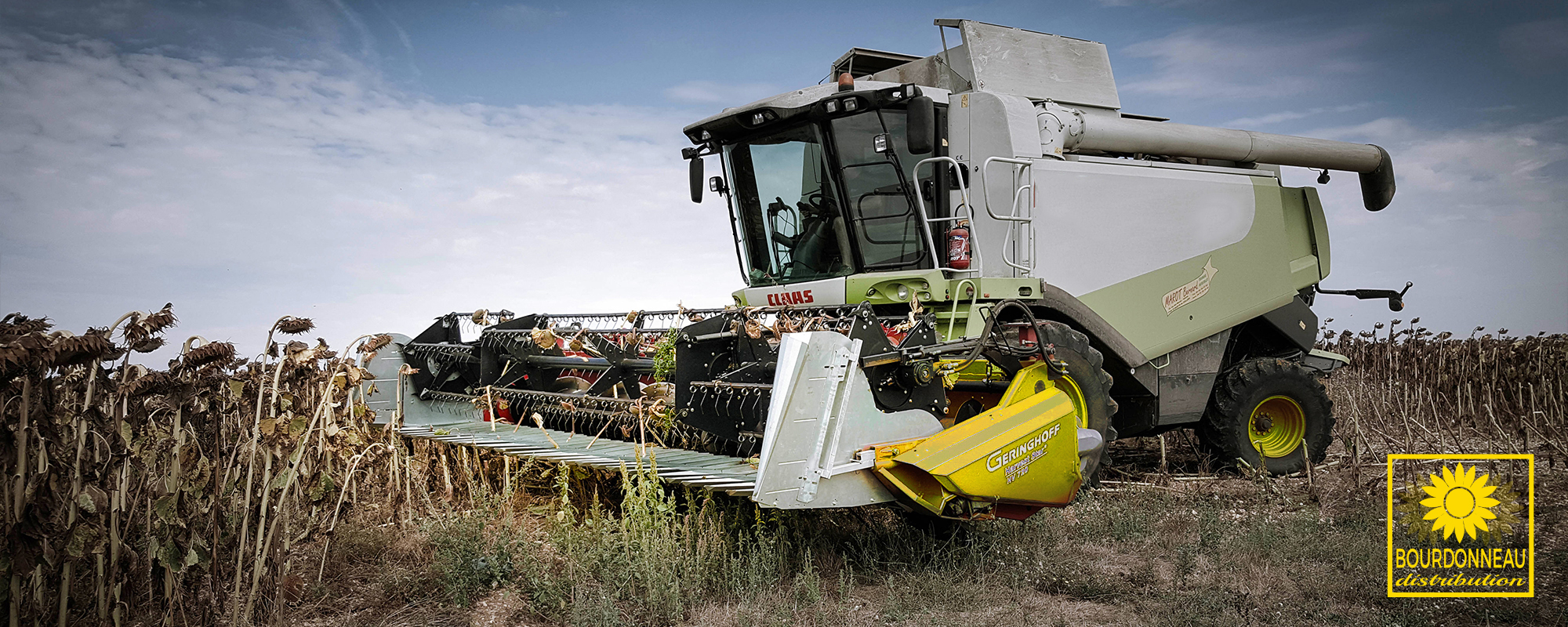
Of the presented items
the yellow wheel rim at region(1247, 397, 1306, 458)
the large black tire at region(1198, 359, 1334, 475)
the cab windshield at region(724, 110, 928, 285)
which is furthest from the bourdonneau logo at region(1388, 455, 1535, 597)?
the cab windshield at region(724, 110, 928, 285)

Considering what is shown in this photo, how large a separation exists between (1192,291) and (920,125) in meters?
2.84

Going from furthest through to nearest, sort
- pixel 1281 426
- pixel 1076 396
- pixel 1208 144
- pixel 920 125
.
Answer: pixel 1281 426 → pixel 1208 144 → pixel 920 125 → pixel 1076 396

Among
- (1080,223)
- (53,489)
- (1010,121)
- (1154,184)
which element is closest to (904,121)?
(1010,121)

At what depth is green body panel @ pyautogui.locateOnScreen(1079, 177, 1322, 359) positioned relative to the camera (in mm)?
6566

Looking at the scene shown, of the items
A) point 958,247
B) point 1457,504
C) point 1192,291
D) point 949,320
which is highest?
point 958,247

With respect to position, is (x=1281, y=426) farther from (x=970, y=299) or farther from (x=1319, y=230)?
(x=970, y=299)

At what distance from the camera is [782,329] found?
441 cm

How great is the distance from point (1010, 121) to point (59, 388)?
499 cm

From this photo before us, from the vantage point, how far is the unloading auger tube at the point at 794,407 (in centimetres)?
376

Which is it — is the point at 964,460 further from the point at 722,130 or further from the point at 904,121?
the point at 722,130

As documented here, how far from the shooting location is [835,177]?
20.1 ft

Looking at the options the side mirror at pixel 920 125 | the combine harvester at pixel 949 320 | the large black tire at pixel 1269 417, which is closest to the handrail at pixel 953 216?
the combine harvester at pixel 949 320

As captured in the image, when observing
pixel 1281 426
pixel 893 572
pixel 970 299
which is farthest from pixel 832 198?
pixel 1281 426

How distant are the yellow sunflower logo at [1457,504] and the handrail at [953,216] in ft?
8.32
